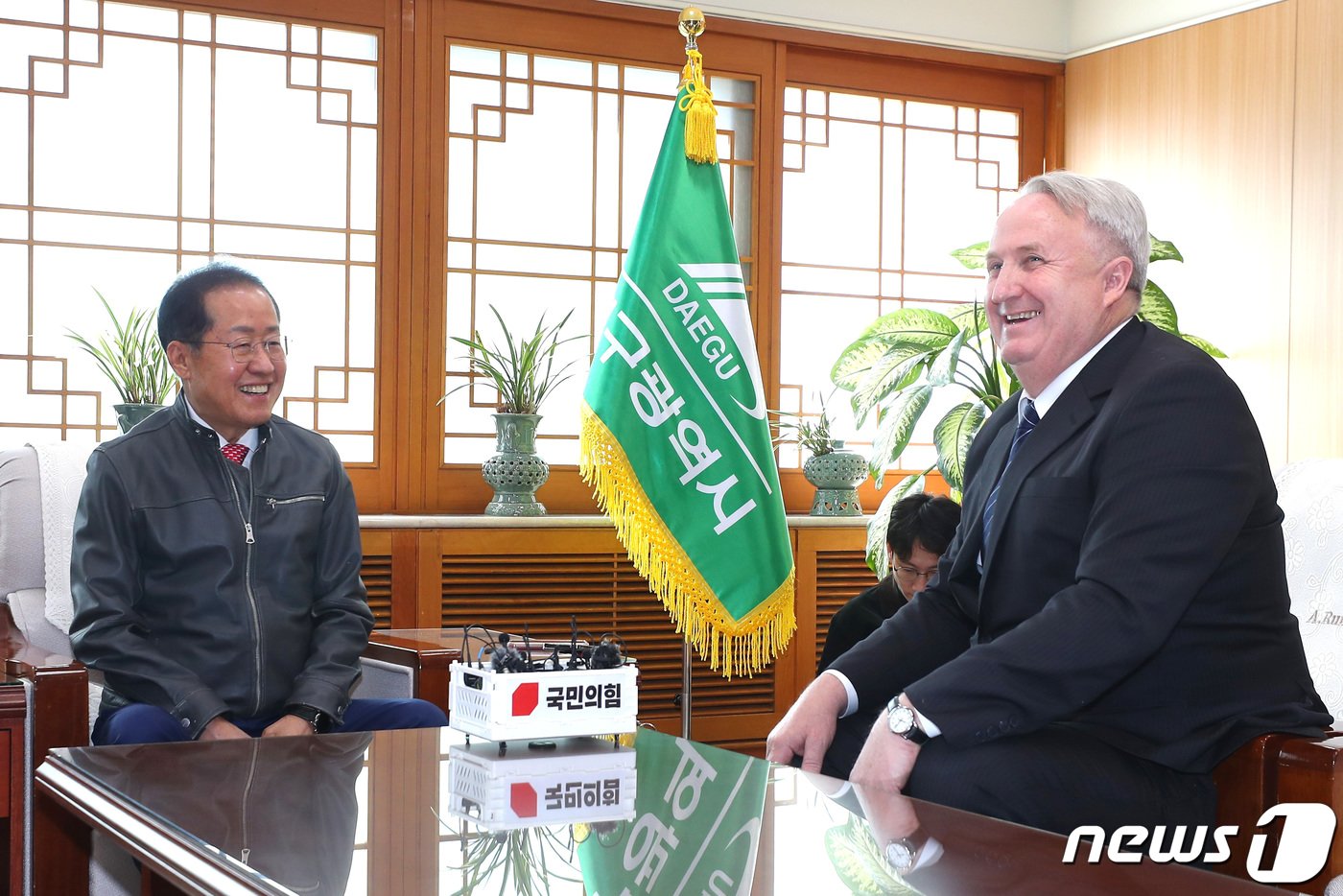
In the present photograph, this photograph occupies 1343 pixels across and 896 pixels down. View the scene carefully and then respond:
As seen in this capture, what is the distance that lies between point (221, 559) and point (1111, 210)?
4.87 ft

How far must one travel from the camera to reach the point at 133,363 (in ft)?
11.2

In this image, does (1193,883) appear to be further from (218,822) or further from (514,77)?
(514,77)

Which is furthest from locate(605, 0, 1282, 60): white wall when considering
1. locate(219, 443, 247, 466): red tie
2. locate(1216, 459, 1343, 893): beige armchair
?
locate(1216, 459, 1343, 893): beige armchair

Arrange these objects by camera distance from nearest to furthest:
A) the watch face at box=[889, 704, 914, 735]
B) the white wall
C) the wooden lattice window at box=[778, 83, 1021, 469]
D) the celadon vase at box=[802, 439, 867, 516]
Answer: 1. the watch face at box=[889, 704, 914, 735]
2. the celadon vase at box=[802, 439, 867, 516]
3. the white wall
4. the wooden lattice window at box=[778, 83, 1021, 469]

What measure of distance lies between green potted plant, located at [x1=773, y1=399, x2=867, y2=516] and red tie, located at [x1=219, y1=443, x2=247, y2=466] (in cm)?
217

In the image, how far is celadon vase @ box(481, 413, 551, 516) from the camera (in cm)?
379

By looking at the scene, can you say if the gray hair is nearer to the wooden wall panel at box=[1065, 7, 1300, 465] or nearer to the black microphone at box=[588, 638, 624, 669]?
the black microphone at box=[588, 638, 624, 669]

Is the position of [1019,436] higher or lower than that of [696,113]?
lower

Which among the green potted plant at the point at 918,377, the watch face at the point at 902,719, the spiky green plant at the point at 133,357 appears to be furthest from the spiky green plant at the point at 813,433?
the watch face at the point at 902,719

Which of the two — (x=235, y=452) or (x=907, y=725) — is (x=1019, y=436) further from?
(x=235, y=452)

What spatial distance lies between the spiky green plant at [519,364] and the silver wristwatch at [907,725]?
229cm

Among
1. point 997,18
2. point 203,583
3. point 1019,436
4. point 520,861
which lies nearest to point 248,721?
point 203,583

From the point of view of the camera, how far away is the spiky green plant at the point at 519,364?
3826 millimetres

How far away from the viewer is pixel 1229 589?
5.55 feet
